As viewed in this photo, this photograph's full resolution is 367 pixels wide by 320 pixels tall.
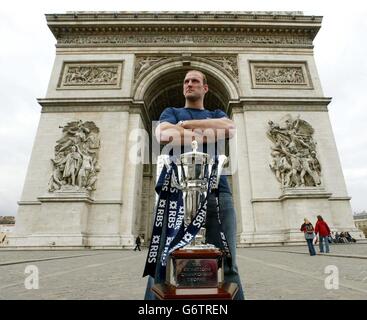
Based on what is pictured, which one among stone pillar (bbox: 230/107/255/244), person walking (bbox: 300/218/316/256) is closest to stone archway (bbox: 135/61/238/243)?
stone pillar (bbox: 230/107/255/244)

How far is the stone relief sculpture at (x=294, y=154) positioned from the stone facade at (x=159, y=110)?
9 centimetres

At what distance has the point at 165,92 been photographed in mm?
16766

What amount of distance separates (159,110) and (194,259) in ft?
58.0

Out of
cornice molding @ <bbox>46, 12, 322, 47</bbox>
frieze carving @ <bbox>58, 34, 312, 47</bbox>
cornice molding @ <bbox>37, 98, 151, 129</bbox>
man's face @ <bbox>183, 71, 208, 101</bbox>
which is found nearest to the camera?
man's face @ <bbox>183, 71, 208, 101</bbox>

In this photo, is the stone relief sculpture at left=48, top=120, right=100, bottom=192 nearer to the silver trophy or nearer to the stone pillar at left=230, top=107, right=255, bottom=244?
the stone pillar at left=230, top=107, right=255, bottom=244

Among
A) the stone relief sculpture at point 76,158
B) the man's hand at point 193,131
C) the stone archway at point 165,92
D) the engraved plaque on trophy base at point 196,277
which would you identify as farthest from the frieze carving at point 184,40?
the engraved plaque on trophy base at point 196,277

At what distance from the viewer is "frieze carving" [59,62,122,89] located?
14.2 m

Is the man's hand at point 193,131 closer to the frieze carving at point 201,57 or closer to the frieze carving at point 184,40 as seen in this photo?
the frieze carving at point 201,57

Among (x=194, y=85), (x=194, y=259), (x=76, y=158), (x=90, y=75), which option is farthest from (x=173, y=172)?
(x=90, y=75)

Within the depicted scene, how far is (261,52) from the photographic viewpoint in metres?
15.2

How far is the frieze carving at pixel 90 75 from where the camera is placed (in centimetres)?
1422
